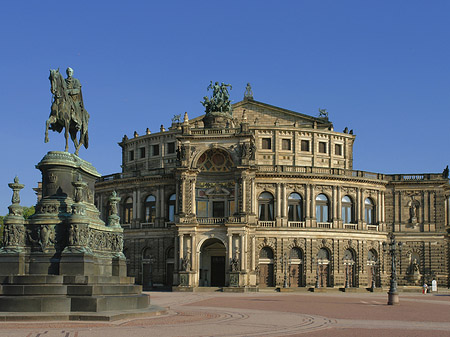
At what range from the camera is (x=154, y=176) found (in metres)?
76.8

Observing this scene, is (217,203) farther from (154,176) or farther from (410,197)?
(410,197)

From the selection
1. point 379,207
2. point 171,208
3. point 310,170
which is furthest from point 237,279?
point 379,207

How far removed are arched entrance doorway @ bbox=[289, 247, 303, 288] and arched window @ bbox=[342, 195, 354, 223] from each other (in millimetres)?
7007

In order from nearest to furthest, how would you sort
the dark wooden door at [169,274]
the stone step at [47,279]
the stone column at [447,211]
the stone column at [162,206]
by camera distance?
the stone step at [47,279], the dark wooden door at [169,274], the stone column at [162,206], the stone column at [447,211]

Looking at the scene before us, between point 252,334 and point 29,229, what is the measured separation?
942 centimetres

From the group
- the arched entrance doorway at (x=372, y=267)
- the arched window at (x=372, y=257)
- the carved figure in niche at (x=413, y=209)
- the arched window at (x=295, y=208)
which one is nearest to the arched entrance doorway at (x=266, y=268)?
the arched window at (x=295, y=208)

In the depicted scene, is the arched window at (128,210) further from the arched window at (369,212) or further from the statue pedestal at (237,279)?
the arched window at (369,212)

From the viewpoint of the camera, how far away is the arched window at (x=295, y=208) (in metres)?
74.7

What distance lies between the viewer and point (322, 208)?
248 feet

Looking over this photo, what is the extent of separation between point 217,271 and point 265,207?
8959 mm

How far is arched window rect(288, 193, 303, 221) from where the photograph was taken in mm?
74688

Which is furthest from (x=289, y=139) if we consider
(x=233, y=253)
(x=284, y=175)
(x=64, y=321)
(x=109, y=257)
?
(x=64, y=321)

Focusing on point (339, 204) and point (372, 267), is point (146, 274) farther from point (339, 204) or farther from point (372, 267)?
point (372, 267)

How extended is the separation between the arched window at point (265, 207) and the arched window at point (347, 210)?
8698 mm
